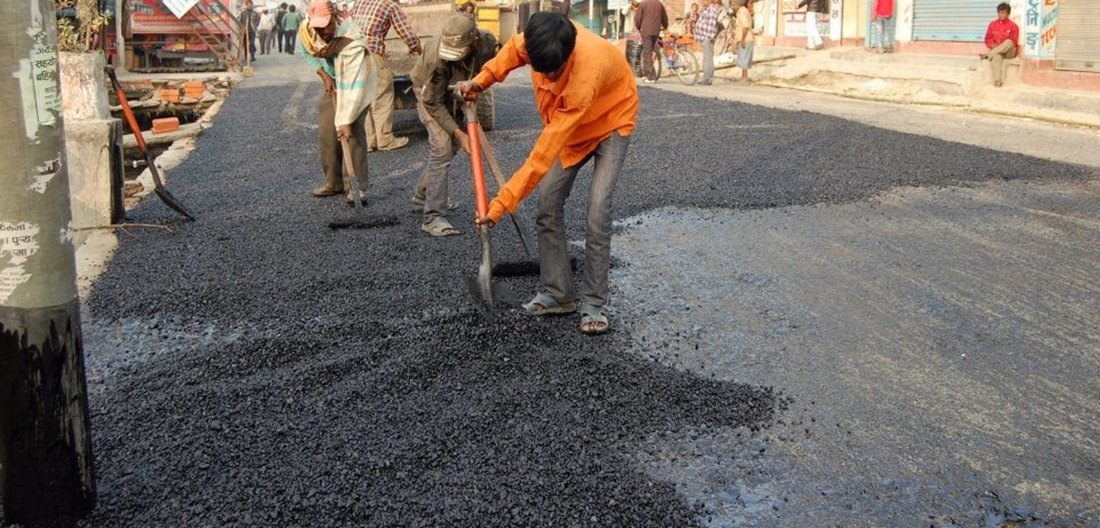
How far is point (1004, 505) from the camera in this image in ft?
10.4

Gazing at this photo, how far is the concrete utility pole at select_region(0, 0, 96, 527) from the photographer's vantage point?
9.20ft

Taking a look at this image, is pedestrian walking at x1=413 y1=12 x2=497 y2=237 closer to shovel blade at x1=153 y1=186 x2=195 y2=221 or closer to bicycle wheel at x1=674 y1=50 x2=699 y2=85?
shovel blade at x1=153 y1=186 x2=195 y2=221

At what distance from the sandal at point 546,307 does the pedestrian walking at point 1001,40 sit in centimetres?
1357

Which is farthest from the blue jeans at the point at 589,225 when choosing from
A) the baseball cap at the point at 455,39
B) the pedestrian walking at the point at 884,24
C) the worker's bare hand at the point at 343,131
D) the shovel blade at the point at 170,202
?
the pedestrian walking at the point at 884,24

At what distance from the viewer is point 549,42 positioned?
4254mm

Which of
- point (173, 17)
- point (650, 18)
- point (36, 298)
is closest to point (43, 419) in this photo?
point (36, 298)

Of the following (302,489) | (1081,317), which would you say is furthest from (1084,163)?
(302,489)

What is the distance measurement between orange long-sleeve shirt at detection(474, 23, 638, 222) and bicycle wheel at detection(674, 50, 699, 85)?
16.9 m

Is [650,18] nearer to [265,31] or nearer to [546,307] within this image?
[546,307]

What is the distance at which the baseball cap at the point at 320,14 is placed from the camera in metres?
7.74

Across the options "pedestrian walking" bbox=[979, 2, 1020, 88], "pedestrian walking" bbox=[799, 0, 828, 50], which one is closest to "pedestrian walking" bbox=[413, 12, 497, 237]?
"pedestrian walking" bbox=[979, 2, 1020, 88]

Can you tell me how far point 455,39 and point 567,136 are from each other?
7.35 ft

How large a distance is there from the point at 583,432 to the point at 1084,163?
7.76 m

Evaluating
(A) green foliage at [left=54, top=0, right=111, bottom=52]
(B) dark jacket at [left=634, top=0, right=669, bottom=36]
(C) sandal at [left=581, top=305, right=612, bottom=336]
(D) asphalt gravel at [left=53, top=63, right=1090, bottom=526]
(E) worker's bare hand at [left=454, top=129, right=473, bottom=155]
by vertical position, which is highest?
(B) dark jacket at [left=634, top=0, right=669, bottom=36]
